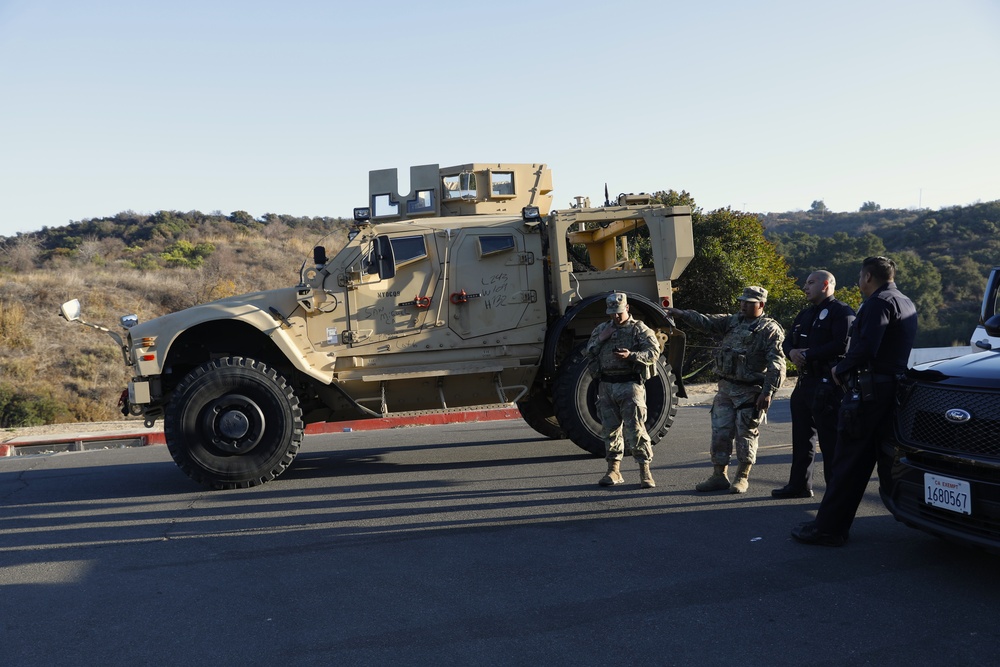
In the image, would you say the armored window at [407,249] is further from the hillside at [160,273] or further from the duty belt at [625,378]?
the hillside at [160,273]

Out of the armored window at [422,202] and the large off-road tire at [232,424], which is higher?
the armored window at [422,202]

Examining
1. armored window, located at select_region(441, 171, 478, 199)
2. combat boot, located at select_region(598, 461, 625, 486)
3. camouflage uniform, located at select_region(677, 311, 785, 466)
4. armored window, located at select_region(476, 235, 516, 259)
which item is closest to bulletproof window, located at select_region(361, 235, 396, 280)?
armored window, located at select_region(476, 235, 516, 259)

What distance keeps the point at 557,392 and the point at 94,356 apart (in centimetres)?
1618

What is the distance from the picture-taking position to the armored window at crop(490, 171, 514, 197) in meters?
9.45

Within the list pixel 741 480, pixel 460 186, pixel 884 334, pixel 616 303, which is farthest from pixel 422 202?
pixel 884 334

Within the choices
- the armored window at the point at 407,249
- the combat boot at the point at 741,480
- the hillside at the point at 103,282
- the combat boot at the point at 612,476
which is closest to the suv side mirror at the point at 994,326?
the combat boot at the point at 741,480

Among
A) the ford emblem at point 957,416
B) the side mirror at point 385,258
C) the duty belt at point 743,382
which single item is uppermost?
the side mirror at point 385,258

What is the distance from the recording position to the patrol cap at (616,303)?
7.22m

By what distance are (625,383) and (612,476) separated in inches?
32.3

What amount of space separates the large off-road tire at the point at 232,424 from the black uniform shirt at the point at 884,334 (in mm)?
4920

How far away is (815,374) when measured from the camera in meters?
6.31

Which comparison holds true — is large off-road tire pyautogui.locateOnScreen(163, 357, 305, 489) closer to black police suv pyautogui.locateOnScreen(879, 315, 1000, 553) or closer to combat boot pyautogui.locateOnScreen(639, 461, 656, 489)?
combat boot pyautogui.locateOnScreen(639, 461, 656, 489)

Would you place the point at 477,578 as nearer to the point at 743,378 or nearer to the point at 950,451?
the point at 950,451

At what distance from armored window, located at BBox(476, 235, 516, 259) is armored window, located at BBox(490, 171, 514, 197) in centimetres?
98
